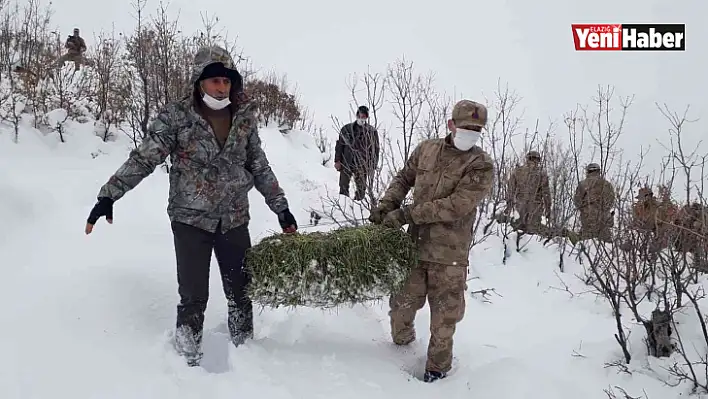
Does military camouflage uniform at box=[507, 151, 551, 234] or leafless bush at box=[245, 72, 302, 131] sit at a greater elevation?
leafless bush at box=[245, 72, 302, 131]

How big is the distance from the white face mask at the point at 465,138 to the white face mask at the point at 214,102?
1261 mm

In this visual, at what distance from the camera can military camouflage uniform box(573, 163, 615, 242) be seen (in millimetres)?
4012

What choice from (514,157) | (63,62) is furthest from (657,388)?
(63,62)

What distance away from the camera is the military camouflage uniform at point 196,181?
8.29 ft

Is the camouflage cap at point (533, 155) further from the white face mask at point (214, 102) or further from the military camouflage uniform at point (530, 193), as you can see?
the white face mask at point (214, 102)

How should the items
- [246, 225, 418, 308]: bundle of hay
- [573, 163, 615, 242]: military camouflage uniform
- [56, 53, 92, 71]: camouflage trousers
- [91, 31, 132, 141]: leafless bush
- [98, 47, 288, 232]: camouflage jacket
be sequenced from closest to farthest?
[98, 47, 288, 232]: camouflage jacket
[246, 225, 418, 308]: bundle of hay
[573, 163, 615, 242]: military camouflage uniform
[91, 31, 132, 141]: leafless bush
[56, 53, 92, 71]: camouflage trousers

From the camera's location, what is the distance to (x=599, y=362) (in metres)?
2.96

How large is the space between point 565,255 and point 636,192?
0.98m

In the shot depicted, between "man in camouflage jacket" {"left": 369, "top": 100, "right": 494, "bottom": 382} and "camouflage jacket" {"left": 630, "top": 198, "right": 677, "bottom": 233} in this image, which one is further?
"camouflage jacket" {"left": 630, "top": 198, "right": 677, "bottom": 233}

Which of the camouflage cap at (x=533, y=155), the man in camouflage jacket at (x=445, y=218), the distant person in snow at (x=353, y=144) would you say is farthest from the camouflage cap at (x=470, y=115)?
the camouflage cap at (x=533, y=155)

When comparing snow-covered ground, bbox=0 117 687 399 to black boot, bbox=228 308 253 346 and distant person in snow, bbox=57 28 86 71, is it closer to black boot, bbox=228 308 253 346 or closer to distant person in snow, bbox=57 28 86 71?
black boot, bbox=228 308 253 346

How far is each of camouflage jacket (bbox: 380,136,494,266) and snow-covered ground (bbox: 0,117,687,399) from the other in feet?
2.39

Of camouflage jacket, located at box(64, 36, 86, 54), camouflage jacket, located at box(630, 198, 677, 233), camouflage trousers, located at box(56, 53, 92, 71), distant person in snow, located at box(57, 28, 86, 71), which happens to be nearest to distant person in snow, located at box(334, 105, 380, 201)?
camouflage jacket, located at box(630, 198, 677, 233)

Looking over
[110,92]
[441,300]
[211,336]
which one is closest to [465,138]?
[441,300]
